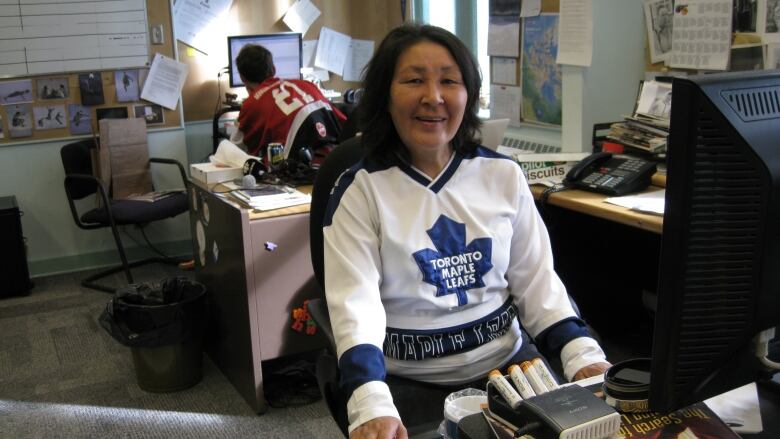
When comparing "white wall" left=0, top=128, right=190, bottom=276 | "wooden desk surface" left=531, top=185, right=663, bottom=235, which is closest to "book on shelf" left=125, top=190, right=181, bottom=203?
"white wall" left=0, top=128, right=190, bottom=276

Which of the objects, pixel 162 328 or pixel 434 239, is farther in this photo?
pixel 162 328

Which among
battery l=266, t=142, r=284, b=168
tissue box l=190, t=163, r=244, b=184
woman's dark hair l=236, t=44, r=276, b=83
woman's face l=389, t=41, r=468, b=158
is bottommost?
tissue box l=190, t=163, r=244, b=184

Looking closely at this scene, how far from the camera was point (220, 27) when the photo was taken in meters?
4.79

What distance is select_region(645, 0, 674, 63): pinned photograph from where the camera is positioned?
9.02 feet

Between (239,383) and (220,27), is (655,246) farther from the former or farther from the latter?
(220,27)

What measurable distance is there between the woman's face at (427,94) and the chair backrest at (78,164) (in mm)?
3073

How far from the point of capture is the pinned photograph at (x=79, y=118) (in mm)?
4277

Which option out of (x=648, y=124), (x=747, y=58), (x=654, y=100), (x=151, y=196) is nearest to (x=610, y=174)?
(x=648, y=124)

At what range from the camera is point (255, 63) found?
3.97 m

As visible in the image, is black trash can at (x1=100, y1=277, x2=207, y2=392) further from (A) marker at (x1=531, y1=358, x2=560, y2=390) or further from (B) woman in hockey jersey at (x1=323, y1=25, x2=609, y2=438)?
(A) marker at (x1=531, y1=358, x2=560, y2=390)

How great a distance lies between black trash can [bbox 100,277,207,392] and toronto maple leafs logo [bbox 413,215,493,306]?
159cm

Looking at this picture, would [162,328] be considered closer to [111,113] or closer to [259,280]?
[259,280]

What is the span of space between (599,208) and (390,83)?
3.28 ft

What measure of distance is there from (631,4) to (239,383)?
2.07 metres
